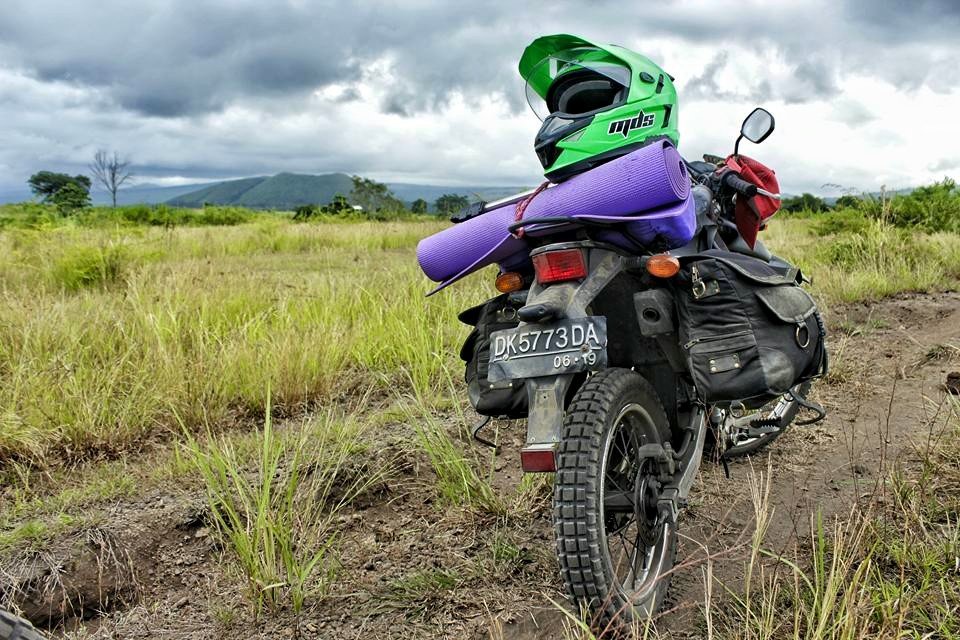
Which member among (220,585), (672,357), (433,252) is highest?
(433,252)

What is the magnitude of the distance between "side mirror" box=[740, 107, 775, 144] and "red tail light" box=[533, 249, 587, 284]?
1.28 meters

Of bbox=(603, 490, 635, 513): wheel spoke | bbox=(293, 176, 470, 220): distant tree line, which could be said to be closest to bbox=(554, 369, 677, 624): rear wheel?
bbox=(603, 490, 635, 513): wheel spoke

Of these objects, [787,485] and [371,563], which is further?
[787,485]

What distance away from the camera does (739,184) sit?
9.60 feet

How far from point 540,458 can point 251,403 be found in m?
2.55

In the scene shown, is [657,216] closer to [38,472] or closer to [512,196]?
Answer: [512,196]

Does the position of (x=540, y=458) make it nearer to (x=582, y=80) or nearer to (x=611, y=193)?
(x=611, y=193)

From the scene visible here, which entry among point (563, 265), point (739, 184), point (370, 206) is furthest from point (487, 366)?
point (370, 206)

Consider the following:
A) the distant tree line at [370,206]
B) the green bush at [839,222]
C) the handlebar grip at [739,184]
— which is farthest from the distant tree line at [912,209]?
the handlebar grip at [739,184]

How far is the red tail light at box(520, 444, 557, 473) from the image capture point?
1.96m

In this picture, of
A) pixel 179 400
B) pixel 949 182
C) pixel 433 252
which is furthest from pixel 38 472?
pixel 949 182

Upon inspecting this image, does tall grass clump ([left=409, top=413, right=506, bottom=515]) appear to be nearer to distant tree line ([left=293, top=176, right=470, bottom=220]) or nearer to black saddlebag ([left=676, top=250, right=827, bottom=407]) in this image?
black saddlebag ([left=676, top=250, right=827, bottom=407])

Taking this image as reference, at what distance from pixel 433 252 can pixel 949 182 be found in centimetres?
1075

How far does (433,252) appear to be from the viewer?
2562mm
